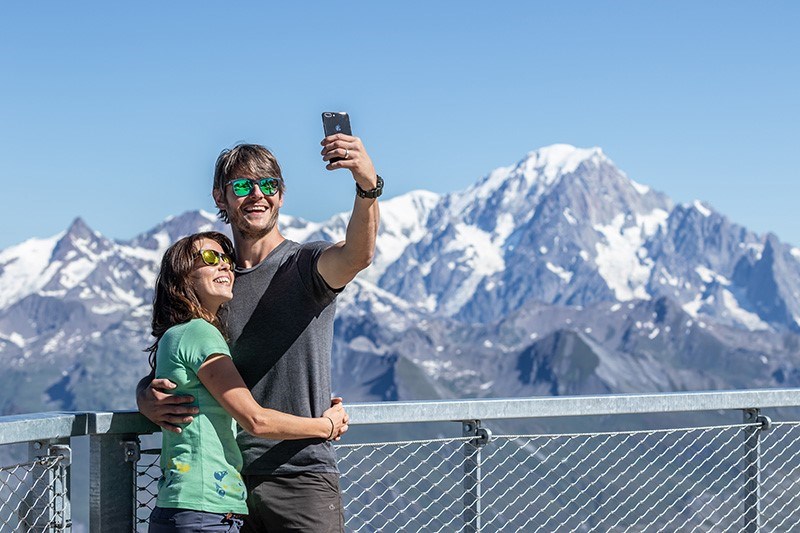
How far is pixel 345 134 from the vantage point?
11.9 ft

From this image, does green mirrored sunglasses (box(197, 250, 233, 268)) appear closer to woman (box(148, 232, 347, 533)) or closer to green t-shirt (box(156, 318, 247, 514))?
woman (box(148, 232, 347, 533))

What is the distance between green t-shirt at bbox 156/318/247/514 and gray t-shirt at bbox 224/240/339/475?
199 mm

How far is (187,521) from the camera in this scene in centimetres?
360

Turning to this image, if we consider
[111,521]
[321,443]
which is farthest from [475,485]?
[111,521]

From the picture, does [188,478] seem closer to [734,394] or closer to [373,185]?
[373,185]

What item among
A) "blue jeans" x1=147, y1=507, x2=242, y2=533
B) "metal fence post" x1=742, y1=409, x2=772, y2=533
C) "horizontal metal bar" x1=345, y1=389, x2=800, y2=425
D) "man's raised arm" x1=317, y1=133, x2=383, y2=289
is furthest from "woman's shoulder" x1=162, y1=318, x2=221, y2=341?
"metal fence post" x1=742, y1=409, x2=772, y2=533

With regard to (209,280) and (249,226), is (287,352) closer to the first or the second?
(209,280)

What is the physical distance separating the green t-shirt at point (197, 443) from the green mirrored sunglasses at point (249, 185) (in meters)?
0.54

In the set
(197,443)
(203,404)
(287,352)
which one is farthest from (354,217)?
(197,443)

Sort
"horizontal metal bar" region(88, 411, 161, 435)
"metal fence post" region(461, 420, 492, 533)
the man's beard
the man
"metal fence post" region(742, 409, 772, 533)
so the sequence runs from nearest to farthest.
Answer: the man → the man's beard → "horizontal metal bar" region(88, 411, 161, 435) → "metal fence post" region(461, 420, 492, 533) → "metal fence post" region(742, 409, 772, 533)

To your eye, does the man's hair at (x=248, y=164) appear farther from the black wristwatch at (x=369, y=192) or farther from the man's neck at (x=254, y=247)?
the black wristwatch at (x=369, y=192)

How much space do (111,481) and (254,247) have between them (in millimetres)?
1116

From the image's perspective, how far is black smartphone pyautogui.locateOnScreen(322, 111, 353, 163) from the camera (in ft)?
11.9

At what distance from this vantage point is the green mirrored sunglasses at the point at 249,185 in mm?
3959
